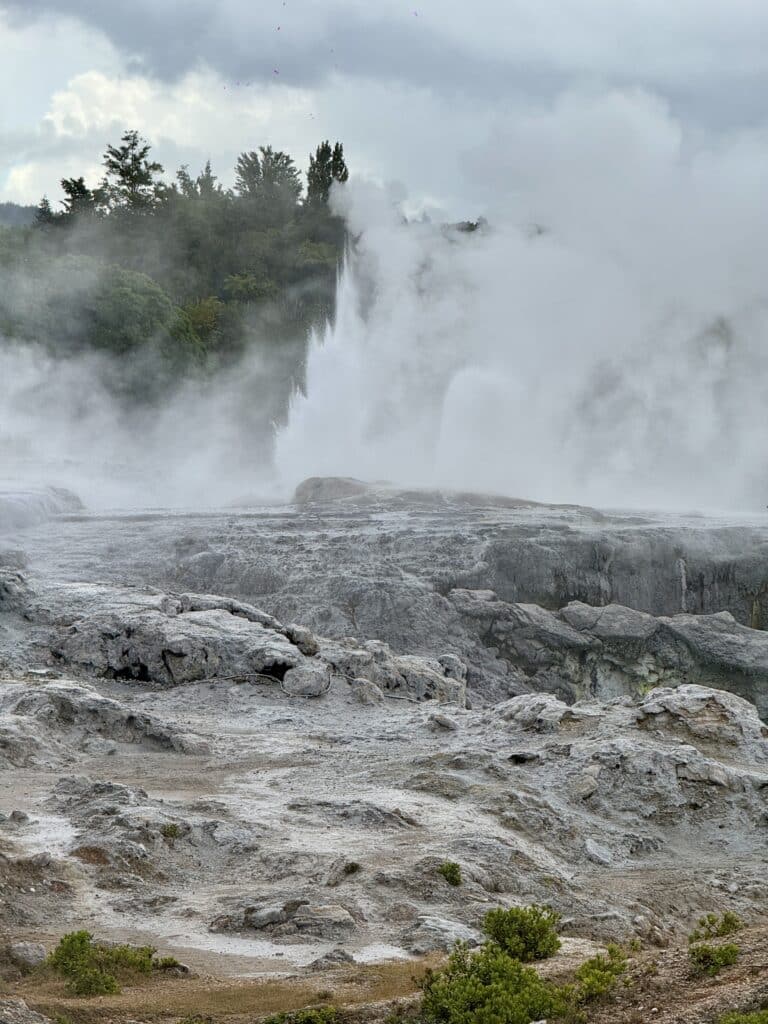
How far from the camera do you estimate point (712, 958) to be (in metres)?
5.86

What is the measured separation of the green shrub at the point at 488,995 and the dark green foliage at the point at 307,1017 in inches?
16.5

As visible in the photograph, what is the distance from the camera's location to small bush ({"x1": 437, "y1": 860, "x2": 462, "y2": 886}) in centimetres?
793

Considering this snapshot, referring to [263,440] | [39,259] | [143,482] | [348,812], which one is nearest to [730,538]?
[348,812]

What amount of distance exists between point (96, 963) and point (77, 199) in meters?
64.1

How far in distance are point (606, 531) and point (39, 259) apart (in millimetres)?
38234

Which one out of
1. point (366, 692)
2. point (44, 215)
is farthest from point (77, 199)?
point (366, 692)

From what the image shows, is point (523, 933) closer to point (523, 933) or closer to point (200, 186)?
point (523, 933)

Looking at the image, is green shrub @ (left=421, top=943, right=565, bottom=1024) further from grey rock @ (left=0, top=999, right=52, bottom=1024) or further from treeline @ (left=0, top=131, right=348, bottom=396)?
treeline @ (left=0, top=131, right=348, bottom=396)

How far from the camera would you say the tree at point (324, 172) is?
236 ft

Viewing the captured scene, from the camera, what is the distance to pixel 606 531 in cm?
2150

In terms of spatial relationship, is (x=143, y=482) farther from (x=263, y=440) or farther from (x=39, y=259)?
(x=39, y=259)

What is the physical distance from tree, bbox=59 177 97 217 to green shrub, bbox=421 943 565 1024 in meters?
64.1

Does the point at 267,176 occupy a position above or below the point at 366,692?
above

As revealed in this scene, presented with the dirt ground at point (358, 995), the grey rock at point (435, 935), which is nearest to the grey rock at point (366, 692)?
the grey rock at point (435, 935)
